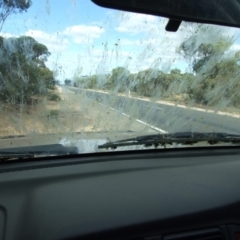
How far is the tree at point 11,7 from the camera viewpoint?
3.10 m

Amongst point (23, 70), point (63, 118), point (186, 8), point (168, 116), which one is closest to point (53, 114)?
point (63, 118)

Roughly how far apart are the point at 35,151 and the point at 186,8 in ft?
6.17

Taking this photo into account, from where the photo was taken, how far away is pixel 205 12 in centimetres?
272

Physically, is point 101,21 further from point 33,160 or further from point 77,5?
point 33,160

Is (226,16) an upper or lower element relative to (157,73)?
lower

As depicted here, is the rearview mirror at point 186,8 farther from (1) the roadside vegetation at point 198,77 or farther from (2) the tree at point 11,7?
(1) the roadside vegetation at point 198,77

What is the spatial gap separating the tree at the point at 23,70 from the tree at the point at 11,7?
198 mm

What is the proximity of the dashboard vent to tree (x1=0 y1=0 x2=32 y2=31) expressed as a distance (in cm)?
230

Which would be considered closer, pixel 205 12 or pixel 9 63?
pixel 205 12

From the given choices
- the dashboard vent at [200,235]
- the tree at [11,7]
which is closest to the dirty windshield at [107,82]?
the tree at [11,7]

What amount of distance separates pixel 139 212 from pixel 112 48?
5.38 feet

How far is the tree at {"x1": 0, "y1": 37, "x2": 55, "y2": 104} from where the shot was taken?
324 centimetres

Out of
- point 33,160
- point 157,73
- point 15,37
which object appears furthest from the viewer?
point 157,73

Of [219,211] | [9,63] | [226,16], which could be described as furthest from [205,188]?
[9,63]
